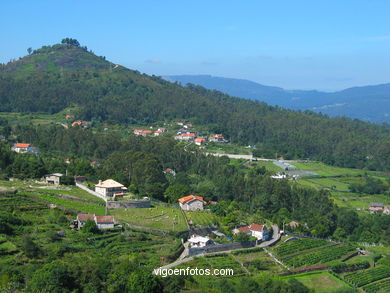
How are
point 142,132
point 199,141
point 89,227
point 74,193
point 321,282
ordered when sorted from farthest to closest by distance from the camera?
point 142,132, point 199,141, point 74,193, point 321,282, point 89,227

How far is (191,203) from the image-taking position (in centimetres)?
4200

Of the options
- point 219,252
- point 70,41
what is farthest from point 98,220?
point 70,41


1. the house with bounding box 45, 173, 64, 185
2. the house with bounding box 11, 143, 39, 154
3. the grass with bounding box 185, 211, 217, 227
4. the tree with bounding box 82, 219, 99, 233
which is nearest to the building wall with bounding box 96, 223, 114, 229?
the tree with bounding box 82, 219, 99, 233

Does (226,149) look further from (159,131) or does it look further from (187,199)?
(187,199)

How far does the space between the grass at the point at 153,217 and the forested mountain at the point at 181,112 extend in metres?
43.4

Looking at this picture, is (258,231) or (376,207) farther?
(376,207)

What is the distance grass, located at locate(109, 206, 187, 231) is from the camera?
1375 inches

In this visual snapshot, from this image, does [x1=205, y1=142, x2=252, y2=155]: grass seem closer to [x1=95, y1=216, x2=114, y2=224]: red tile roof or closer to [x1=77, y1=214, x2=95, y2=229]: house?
[x1=95, y1=216, x2=114, y2=224]: red tile roof

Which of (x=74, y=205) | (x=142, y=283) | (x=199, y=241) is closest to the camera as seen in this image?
(x=142, y=283)

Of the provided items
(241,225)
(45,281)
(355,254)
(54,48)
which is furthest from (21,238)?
(54,48)

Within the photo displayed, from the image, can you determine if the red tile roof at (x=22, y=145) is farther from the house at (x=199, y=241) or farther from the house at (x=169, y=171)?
the house at (x=199, y=241)

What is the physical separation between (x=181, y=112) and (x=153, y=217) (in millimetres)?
61040

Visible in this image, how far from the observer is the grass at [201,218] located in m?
37.5

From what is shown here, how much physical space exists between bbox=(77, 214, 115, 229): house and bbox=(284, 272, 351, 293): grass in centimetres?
1097
